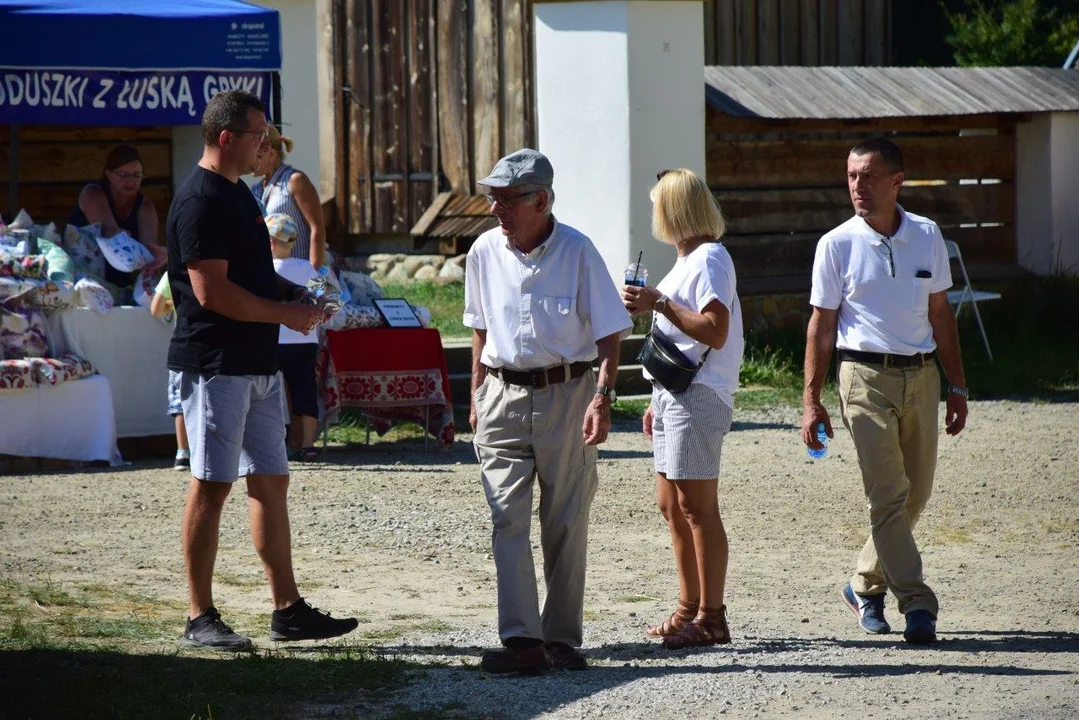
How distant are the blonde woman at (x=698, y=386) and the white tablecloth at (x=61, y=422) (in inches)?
201

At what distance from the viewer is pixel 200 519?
5559mm

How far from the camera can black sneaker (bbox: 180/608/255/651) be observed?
5523mm

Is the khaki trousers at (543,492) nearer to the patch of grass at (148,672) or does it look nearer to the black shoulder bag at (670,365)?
the black shoulder bag at (670,365)

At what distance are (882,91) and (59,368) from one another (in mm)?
8013

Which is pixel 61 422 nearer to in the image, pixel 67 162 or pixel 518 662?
pixel 67 162

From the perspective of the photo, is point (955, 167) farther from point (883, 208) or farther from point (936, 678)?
point (936, 678)

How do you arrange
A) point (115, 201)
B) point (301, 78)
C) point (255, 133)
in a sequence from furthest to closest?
point (301, 78) → point (115, 201) → point (255, 133)

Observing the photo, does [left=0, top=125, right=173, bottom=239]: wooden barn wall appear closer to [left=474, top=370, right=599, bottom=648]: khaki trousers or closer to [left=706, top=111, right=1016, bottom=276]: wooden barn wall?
[left=706, top=111, right=1016, bottom=276]: wooden barn wall

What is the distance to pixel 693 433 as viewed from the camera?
18.1 feet

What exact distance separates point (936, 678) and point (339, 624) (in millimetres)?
2033

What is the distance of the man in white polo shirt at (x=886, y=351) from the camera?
5680 millimetres

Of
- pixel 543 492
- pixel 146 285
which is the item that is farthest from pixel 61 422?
pixel 543 492

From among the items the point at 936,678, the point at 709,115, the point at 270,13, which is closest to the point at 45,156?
the point at 270,13

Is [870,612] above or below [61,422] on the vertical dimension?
below
